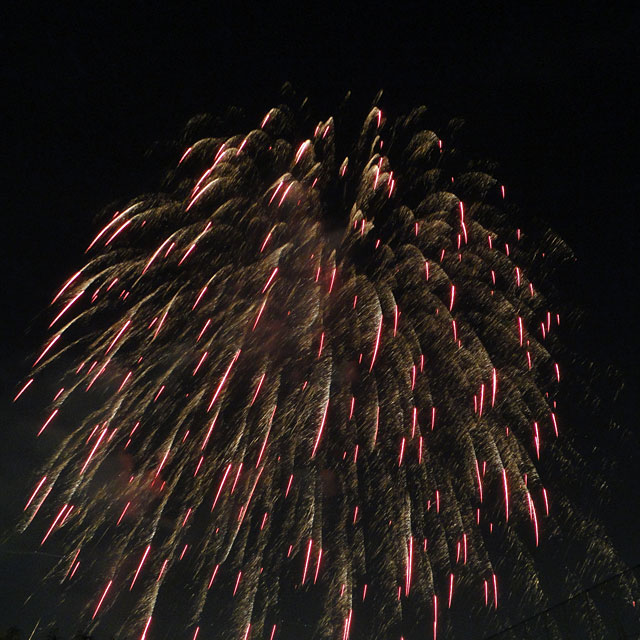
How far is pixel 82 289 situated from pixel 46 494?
549 cm

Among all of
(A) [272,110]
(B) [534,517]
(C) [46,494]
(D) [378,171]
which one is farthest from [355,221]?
(C) [46,494]

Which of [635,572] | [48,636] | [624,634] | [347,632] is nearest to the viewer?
[635,572]

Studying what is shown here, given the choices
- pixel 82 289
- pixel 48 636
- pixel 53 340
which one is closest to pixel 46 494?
pixel 53 340

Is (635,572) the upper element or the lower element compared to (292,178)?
lower

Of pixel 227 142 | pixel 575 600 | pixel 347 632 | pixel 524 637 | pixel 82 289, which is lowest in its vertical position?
pixel 347 632

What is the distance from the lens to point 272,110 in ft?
66.2

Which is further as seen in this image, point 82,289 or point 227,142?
point 227,142

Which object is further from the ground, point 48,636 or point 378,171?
point 378,171

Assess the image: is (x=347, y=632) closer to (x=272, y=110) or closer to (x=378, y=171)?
(x=378, y=171)

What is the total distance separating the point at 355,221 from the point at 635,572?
41.3 ft

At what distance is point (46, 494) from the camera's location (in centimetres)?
1698

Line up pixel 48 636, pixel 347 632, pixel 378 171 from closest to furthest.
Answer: pixel 347 632 → pixel 378 171 → pixel 48 636

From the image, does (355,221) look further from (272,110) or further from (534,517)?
(534,517)

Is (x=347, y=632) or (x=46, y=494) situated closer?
(x=46, y=494)
